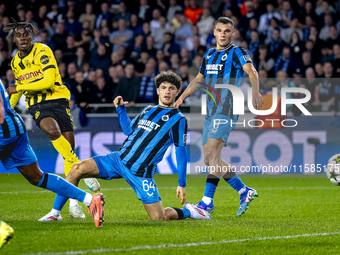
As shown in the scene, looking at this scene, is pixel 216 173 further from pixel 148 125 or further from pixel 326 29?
pixel 326 29

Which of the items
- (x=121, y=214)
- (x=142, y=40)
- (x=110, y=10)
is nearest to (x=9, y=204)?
(x=121, y=214)

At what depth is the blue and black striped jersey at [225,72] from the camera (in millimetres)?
5594

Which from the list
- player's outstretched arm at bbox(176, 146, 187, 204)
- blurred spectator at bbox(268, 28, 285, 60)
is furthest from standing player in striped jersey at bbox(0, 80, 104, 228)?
blurred spectator at bbox(268, 28, 285, 60)

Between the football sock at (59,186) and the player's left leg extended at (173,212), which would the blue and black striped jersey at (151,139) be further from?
the football sock at (59,186)

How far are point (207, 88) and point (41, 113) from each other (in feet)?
6.46

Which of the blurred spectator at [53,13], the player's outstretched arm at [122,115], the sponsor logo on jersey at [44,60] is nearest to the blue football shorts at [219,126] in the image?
the player's outstretched arm at [122,115]

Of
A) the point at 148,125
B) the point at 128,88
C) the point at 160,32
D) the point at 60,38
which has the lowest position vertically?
the point at 128,88

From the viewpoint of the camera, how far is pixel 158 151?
484 cm

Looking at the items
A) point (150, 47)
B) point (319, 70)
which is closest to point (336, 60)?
point (319, 70)

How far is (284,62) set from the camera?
37.1 feet

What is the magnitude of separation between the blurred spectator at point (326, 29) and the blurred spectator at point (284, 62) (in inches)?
49.7

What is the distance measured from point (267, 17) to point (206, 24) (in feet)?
4.98

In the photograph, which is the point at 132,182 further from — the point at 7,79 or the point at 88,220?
the point at 7,79

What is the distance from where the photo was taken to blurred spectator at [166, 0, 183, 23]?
41.8 ft
